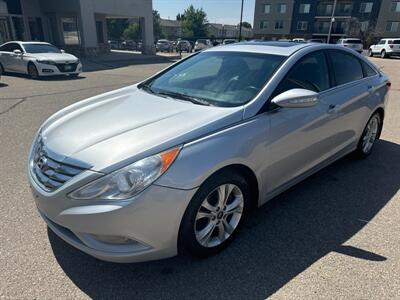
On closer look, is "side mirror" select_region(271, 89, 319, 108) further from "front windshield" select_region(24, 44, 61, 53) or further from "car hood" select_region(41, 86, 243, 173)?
"front windshield" select_region(24, 44, 61, 53)

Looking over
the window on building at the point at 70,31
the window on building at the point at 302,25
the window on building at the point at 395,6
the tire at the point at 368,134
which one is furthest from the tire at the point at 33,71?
the window on building at the point at 395,6

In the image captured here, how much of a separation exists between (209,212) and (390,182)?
2.72 metres

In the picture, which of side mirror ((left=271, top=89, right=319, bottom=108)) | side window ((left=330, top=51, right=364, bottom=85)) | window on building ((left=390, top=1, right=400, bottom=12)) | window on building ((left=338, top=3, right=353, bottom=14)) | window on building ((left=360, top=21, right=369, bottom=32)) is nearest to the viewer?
side mirror ((left=271, top=89, right=319, bottom=108))

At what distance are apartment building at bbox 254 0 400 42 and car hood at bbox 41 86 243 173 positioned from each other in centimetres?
5583

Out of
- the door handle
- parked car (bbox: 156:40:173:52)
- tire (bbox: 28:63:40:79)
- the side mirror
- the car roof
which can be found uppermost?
the car roof

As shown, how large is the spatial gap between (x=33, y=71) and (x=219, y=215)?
12.5 m

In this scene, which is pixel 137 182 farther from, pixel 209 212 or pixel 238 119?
pixel 238 119

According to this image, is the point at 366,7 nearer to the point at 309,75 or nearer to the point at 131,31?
the point at 131,31

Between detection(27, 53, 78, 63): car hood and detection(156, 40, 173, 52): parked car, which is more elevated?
detection(27, 53, 78, 63): car hood

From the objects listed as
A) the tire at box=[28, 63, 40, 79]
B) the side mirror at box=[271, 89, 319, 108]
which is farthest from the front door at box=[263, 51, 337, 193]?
the tire at box=[28, 63, 40, 79]

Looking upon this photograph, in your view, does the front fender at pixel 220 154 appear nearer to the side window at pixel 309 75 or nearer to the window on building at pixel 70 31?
the side window at pixel 309 75

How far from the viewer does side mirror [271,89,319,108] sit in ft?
8.91

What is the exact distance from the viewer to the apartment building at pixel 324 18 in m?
49.5

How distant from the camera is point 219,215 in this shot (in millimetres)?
2590
